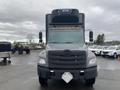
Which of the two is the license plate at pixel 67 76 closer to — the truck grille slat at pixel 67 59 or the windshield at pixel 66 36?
the truck grille slat at pixel 67 59

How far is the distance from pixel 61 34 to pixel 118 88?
3.33m

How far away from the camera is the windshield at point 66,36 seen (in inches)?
400

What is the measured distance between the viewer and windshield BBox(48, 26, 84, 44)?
33.3 feet

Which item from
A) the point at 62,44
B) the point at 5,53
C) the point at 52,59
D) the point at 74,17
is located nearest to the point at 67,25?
the point at 74,17

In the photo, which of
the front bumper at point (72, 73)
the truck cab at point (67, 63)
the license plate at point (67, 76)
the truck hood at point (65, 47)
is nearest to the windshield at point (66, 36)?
the truck cab at point (67, 63)

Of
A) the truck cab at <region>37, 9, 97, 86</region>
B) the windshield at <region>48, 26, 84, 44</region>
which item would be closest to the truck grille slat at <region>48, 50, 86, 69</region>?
the truck cab at <region>37, 9, 97, 86</region>

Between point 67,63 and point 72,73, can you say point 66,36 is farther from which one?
point 72,73

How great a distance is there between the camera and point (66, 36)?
33.6 feet

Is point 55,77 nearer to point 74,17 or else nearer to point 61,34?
point 61,34

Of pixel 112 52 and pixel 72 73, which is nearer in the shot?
pixel 72 73

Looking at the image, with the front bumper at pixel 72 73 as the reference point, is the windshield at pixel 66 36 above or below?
above

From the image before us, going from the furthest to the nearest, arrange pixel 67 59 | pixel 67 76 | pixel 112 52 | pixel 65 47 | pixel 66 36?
pixel 112 52 < pixel 66 36 < pixel 65 47 < pixel 67 59 < pixel 67 76

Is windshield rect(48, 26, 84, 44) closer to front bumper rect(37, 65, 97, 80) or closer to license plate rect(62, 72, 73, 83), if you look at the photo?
front bumper rect(37, 65, 97, 80)

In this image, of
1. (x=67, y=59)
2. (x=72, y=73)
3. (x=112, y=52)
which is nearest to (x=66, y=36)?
(x=67, y=59)
